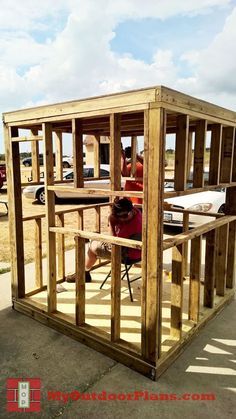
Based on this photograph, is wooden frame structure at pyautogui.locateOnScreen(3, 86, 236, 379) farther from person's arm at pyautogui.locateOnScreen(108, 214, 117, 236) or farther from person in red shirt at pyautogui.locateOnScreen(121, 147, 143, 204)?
person in red shirt at pyautogui.locateOnScreen(121, 147, 143, 204)

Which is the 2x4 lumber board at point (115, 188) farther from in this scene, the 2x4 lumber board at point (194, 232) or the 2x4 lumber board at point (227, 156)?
the 2x4 lumber board at point (227, 156)

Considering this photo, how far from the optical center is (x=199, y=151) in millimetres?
2672

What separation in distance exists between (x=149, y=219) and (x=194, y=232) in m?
0.69

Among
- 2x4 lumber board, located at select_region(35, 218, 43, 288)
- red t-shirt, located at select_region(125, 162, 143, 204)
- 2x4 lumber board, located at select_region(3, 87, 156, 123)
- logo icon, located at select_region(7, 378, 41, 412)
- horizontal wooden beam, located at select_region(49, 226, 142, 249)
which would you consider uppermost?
2x4 lumber board, located at select_region(3, 87, 156, 123)

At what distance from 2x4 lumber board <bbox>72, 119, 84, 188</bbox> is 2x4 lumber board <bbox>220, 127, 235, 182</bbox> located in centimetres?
159

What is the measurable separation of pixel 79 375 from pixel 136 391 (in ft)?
1.53

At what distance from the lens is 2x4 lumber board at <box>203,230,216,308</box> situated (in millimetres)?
3180

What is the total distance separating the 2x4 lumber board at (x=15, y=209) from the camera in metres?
3.23

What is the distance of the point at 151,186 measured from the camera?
7.15ft

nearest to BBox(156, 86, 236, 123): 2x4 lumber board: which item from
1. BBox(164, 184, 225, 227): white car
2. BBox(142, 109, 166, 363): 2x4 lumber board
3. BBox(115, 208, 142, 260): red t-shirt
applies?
BBox(142, 109, 166, 363): 2x4 lumber board

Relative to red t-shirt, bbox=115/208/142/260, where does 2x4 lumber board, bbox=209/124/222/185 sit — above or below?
above

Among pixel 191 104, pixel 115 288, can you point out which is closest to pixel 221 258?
pixel 115 288

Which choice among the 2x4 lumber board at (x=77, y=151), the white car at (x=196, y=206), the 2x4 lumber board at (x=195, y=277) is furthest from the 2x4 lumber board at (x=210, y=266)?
the white car at (x=196, y=206)

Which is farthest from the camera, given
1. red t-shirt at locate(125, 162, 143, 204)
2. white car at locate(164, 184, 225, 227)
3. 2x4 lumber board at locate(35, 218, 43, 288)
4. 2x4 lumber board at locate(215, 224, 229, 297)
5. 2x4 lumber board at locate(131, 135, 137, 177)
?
white car at locate(164, 184, 225, 227)
